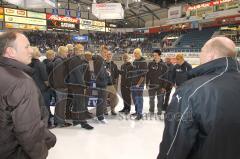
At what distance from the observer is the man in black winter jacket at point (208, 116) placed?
1.25 metres

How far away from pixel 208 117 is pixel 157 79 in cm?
Result: 465

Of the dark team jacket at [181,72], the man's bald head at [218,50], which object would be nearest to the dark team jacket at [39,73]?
the dark team jacket at [181,72]

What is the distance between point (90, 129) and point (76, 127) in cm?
32

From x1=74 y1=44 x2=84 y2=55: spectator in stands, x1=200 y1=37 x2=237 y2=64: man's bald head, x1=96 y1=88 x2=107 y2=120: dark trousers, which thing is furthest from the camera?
x1=96 y1=88 x2=107 y2=120: dark trousers

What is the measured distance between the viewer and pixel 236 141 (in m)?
1.31

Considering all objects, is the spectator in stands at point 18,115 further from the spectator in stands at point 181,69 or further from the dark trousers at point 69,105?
the spectator in stands at point 181,69

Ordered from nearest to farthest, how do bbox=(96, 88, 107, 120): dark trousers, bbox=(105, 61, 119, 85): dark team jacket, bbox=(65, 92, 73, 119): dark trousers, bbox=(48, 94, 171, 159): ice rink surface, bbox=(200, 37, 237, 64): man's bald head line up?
1. bbox=(200, 37, 237, 64): man's bald head
2. bbox=(48, 94, 171, 159): ice rink surface
3. bbox=(65, 92, 73, 119): dark trousers
4. bbox=(96, 88, 107, 120): dark trousers
5. bbox=(105, 61, 119, 85): dark team jacket

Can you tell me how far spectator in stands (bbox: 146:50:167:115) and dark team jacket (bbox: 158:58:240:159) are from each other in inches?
177

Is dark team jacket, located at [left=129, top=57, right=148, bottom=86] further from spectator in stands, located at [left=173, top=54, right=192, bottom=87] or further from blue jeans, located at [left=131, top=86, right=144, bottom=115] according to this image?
spectator in stands, located at [left=173, top=54, right=192, bottom=87]

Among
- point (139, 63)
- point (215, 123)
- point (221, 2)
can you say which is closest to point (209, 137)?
point (215, 123)

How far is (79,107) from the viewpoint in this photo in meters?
4.92

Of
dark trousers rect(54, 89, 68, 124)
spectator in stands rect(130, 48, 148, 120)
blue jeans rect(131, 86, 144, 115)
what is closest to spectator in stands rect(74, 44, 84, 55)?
dark trousers rect(54, 89, 68, 124)

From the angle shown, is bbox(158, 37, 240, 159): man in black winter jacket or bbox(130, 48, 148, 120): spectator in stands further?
bbox(130, 48, 148, 120): spectator in stands

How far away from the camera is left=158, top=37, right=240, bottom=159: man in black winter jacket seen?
1.25 m
